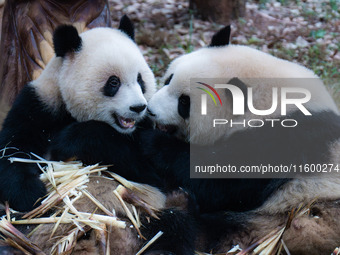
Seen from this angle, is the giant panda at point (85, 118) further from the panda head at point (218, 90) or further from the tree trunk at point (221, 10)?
the tree trunk at point (221, 10)

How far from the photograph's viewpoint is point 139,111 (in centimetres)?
262

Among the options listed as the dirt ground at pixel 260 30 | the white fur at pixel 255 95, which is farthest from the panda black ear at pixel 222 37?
the dirt ground at pixel 260 30

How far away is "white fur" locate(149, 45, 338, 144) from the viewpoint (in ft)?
8.67

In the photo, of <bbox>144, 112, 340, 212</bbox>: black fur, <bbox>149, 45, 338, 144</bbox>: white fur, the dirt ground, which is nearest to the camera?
<bbox>144, 112, 340, 212</bbox>: black fur

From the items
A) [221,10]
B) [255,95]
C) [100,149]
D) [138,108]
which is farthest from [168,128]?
[221,10]

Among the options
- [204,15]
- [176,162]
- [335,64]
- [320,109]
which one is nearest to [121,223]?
[176,162]

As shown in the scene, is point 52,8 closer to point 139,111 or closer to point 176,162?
point 139,111

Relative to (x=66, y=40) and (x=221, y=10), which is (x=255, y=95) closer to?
(x=66, y=40)

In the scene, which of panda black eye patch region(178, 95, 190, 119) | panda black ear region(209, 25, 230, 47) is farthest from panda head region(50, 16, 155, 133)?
panda black ear region(209, 25, 230, 47)

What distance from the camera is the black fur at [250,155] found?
2.53 m

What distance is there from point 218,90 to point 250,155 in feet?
1.37

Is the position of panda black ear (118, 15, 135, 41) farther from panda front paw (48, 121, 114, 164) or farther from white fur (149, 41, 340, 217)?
panda front paw (48, 121, 114, 164)

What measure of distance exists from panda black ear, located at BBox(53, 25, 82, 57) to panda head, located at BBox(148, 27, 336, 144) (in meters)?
0.55

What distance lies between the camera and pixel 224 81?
2.68 m
